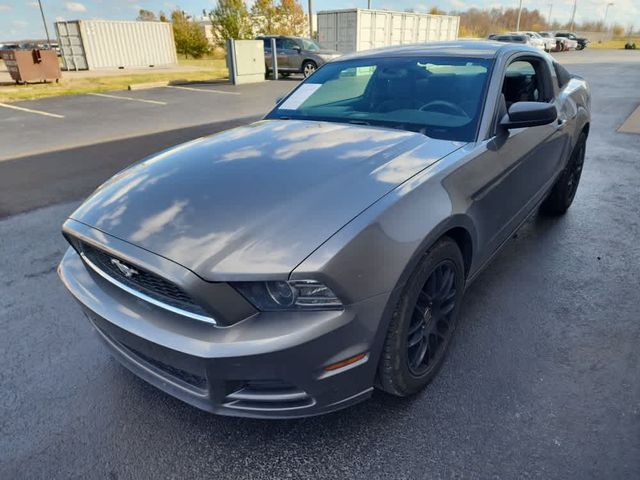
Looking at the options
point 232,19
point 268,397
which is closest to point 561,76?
point 268,397

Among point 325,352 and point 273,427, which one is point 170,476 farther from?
point 325,352

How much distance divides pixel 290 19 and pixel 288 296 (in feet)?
112

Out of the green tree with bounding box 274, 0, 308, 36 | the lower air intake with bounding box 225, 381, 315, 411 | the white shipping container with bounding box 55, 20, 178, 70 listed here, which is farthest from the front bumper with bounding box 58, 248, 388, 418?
the green tree with bounding box 274, 0, 308, 36

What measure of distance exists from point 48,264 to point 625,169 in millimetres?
6554

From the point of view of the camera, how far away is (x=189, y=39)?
1383 inches

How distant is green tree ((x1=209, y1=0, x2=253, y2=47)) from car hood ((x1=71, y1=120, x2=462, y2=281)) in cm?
2741

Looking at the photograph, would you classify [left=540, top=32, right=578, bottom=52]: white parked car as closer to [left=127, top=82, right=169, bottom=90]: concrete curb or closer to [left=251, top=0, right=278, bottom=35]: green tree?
[left=251, top=0, right=278, bottom=35]: green tree

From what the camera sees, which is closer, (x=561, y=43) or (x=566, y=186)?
(x=566, y=186)

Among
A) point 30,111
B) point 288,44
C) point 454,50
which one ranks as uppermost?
point 454,50

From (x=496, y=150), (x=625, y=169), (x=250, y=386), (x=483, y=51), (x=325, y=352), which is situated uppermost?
(x=483, y=51)

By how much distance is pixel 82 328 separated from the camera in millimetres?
2777

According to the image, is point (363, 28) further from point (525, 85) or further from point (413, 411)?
point (413, 411)

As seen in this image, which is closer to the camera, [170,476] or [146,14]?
[170,476]

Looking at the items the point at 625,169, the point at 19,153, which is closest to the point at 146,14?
the point at 19,153
